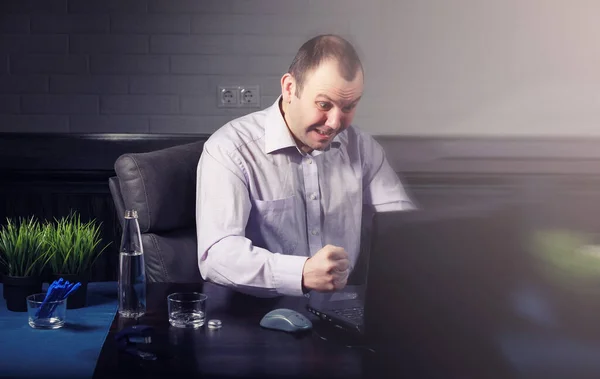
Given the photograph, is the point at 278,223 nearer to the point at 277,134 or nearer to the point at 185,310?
the point at 277,134

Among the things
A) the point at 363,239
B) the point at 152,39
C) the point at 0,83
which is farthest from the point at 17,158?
the point at 363,239

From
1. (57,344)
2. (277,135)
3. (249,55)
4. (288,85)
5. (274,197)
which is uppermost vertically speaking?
(249,55)

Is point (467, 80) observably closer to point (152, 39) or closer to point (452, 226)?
point (152, 39)

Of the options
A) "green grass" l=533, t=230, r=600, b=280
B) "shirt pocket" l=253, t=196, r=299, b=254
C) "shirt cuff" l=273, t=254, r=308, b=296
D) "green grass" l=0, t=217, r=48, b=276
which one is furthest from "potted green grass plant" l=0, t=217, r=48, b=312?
"green grass" l=533, t=230, r=600, b=280

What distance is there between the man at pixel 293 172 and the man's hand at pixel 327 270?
0.77 ft

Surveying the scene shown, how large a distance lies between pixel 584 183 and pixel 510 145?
0.32 m

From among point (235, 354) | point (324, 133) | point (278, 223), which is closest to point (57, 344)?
point (235, 354)

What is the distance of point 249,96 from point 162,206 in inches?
35.3

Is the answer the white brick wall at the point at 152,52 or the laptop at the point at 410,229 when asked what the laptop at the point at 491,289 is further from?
the white brick wall at the point at 152,52

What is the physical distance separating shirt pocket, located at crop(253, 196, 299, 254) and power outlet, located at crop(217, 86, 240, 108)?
801mm

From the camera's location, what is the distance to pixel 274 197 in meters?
2.02

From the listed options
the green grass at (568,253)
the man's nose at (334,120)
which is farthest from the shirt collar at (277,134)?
the green grass at (568,253)

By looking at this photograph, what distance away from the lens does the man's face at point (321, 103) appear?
1.97 meters

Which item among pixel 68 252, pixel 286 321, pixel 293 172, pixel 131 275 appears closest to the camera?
pixel 286 321
